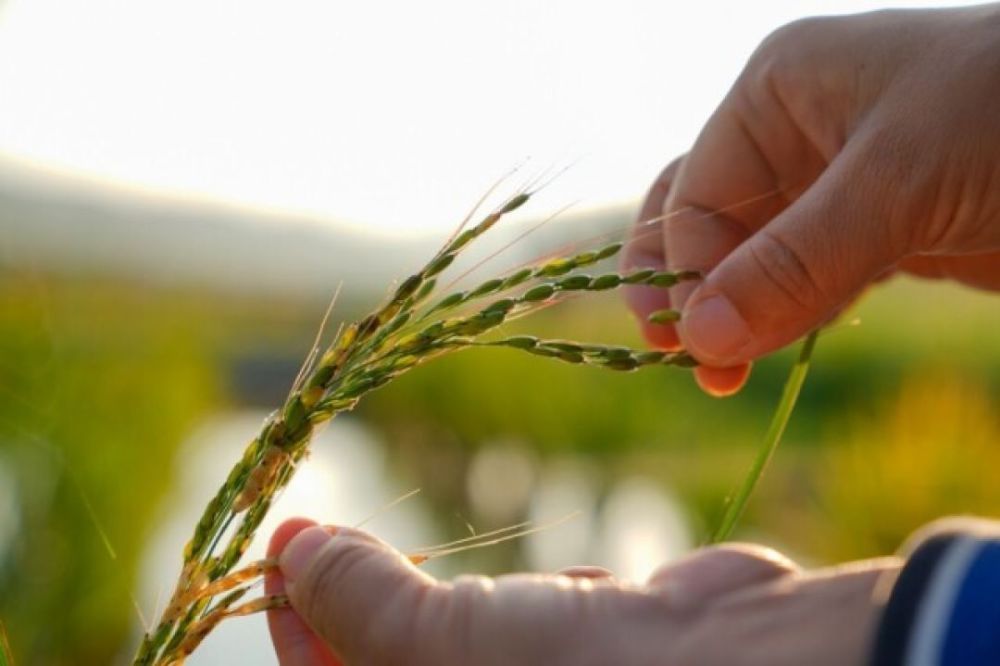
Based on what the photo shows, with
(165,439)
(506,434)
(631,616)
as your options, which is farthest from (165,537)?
(631,616)

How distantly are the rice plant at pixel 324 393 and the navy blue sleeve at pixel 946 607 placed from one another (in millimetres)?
409

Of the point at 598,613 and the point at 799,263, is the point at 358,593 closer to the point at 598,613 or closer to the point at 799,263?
the point at 598,613

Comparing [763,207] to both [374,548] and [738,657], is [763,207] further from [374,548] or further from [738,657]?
[738,657]

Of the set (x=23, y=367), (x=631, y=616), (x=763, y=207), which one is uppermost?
(x=631, y=616)

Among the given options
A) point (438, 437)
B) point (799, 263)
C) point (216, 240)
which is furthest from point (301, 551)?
point (216, 240)

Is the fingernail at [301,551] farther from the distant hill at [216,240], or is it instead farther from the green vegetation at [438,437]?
the distant hill at [216,240]

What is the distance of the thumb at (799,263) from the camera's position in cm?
139

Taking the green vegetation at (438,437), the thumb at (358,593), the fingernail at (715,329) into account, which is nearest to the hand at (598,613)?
the thumb at (358,593)

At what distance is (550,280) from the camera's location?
98 cm

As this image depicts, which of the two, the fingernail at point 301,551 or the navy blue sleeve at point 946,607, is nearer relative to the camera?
the navy blue sleeve at point 946,607

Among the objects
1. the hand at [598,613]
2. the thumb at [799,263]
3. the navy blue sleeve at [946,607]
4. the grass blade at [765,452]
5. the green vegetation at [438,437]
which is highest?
the navy blue sleeve at [946,607]

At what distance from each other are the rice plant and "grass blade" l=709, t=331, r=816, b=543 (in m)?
0.20

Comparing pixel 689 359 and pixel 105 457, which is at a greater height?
pixel 689 359

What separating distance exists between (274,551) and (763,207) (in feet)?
3.67
